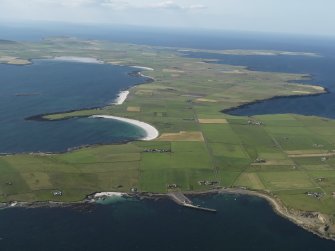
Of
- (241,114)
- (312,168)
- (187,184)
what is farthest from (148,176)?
(241,114)

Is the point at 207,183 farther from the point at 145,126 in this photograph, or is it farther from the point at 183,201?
the point at 145,126

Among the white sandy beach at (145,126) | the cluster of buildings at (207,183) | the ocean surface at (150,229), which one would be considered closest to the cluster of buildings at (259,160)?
the cluster of buildings at (207,183)

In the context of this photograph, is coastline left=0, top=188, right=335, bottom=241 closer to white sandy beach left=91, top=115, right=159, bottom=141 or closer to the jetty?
the jetty

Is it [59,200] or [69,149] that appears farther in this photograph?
[69,149]

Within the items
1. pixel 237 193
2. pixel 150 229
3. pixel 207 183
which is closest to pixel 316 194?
pixel 237 193

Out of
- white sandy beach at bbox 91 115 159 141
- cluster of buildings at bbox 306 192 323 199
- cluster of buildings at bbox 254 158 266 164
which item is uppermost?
cluster of buildings at bbox 254 158 266 164

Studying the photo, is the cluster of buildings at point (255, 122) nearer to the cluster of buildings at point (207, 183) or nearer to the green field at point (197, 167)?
the green field at point (197, 167)

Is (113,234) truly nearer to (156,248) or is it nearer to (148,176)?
(156,248)

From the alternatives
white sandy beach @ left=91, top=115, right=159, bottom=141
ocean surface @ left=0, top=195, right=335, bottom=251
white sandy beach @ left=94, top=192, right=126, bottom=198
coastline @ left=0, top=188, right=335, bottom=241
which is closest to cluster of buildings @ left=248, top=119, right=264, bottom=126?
white sandy beach @ left=91, top=115, right=159, bottom=141
